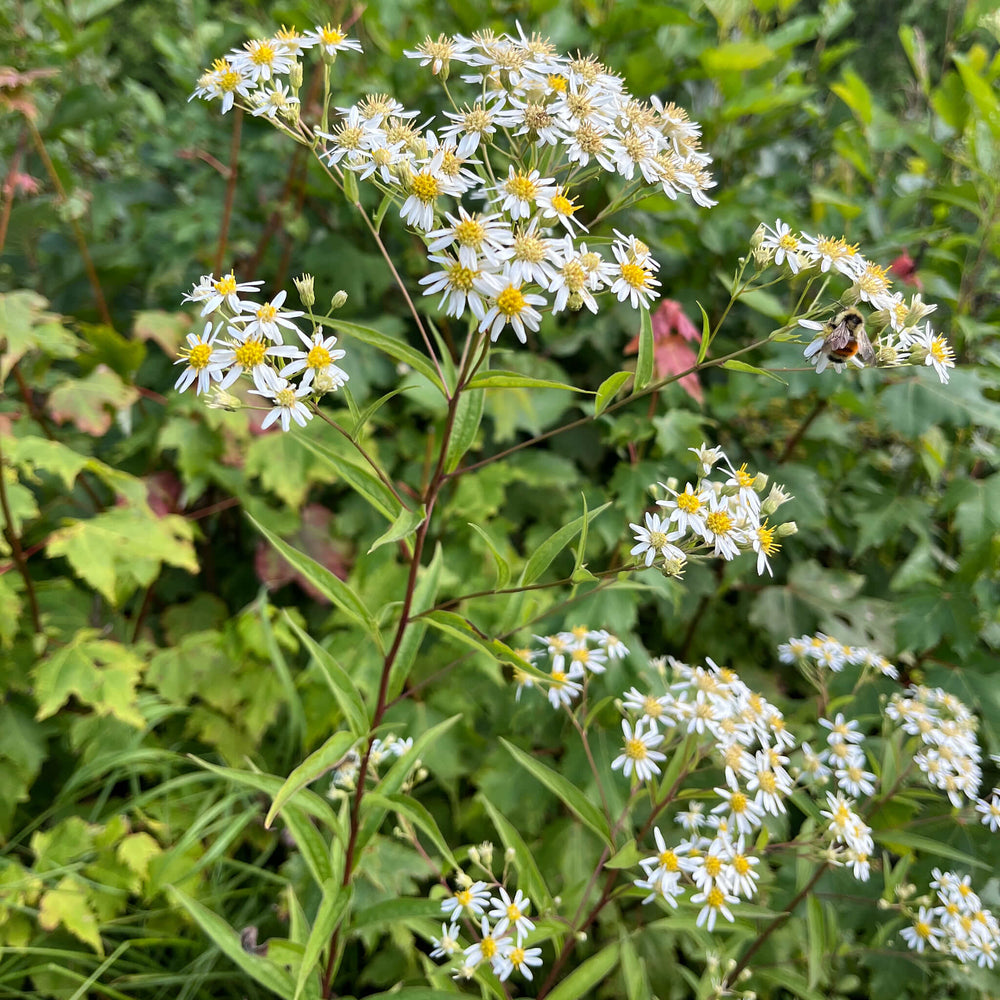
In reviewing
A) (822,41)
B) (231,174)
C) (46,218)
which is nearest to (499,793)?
(231,174)

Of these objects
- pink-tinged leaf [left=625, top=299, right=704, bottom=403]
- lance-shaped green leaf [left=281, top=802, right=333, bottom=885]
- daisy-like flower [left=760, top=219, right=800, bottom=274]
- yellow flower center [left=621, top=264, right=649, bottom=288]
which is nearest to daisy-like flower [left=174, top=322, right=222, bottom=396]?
yellow flower center [left=621, top=264, right=649, bottom=288]

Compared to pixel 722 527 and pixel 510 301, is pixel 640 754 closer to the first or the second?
pixel 722 527

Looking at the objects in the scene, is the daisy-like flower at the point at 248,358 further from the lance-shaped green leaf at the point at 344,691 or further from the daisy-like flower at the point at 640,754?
the daisy-like flower at the point at 640,754

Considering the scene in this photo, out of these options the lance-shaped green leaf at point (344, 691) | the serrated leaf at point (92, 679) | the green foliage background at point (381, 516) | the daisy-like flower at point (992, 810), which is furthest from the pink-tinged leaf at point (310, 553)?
the daisy-like flower at point (992, 810)

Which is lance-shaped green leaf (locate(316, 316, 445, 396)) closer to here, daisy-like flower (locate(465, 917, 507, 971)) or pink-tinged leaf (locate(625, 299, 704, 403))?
daisy-like flower (locate(465, 917, 507, 971))

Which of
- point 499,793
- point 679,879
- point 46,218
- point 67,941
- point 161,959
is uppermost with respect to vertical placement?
point 46,218

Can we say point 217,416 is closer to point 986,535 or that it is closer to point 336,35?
point 336,35

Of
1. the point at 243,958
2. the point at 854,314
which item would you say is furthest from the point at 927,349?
the point at 243,958
